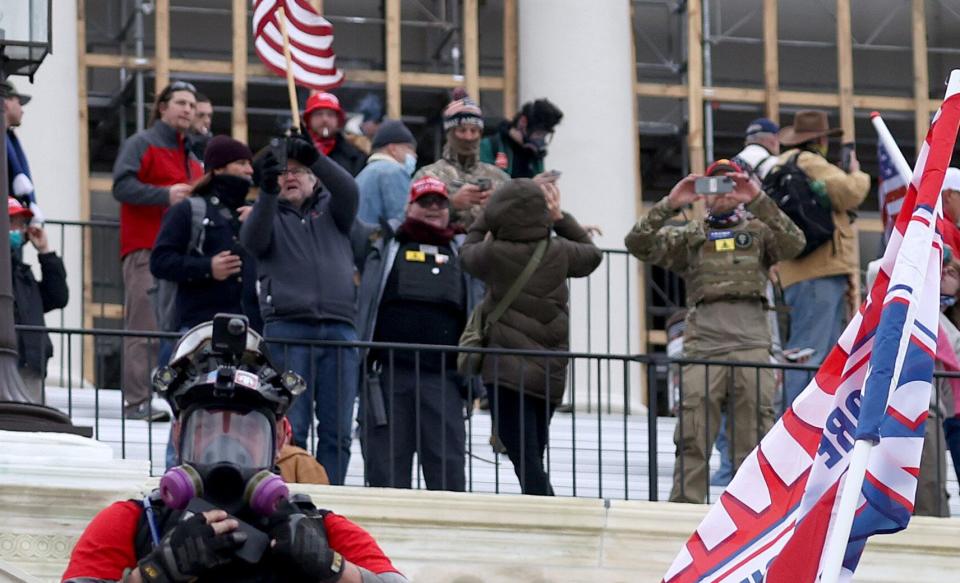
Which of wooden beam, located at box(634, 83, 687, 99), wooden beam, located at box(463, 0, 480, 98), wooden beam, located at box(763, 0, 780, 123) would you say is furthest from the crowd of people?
wooden beam, located at box(763, 0, 780, 123)

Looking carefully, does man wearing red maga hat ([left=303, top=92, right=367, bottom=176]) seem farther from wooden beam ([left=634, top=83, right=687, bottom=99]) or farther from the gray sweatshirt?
wooden beam ([left=634, top=83, right=687, bottom=99])

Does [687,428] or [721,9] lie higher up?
[721,9]

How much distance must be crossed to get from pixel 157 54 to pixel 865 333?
14.3m

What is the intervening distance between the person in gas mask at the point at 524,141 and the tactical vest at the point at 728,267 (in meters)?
2.63

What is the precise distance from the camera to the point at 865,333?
8.39 meters

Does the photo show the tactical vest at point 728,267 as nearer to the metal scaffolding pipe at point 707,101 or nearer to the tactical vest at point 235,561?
the tactical vest at point 235,561

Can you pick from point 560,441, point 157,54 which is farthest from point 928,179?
point 157,54

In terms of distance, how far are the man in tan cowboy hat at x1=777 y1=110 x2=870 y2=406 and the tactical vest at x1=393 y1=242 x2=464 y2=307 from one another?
8.04 ft

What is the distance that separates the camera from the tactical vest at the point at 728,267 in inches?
503

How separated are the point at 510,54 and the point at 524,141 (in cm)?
659

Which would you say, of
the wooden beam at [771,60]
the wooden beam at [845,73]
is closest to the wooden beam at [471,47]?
the wooden beam at [771,60]

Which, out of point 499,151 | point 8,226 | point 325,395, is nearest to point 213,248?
point 325,395

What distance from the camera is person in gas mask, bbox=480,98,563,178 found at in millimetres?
15367

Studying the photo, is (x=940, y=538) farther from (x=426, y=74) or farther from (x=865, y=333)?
(x=426, y=74)
